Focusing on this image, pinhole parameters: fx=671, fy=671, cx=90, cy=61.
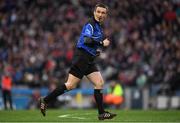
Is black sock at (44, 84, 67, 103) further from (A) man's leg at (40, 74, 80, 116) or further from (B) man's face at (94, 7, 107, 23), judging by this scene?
(B) man's face at (94, 7, 107, 23)

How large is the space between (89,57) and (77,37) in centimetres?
1854

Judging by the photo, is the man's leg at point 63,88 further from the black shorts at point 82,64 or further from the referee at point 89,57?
the black shorts at point 82,64

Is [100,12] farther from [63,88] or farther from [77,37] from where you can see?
[77,37]

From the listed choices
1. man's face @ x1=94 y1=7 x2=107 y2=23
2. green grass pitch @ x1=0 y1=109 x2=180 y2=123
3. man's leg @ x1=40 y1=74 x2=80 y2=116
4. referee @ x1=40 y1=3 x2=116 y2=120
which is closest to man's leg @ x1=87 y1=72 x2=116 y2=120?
referee @ x1=40 y1=3 x2=116 y2=120

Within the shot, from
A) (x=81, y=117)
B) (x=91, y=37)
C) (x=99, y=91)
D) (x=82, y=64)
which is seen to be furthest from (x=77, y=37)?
(x=91, y=37)

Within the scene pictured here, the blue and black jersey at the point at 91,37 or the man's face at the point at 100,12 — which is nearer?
the blue and black jersey at the point at 91,37

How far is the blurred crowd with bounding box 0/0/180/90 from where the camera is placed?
3081cm

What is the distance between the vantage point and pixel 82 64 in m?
15.1

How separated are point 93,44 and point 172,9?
59.3 feet

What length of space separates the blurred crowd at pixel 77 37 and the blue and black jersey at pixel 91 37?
1465 cm

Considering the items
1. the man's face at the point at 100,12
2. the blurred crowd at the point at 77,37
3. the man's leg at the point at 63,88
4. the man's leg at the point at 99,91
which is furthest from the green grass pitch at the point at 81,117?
the blurred crowd at the point at 77,37

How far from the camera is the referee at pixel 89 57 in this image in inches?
589

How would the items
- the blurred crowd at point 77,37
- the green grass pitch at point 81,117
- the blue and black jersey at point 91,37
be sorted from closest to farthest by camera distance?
1. the blue and black jersey at point 91,37
2. the green grass pitch at point 81,117
3. the blurred crowd at point 77,37

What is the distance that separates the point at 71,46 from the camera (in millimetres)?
33188
